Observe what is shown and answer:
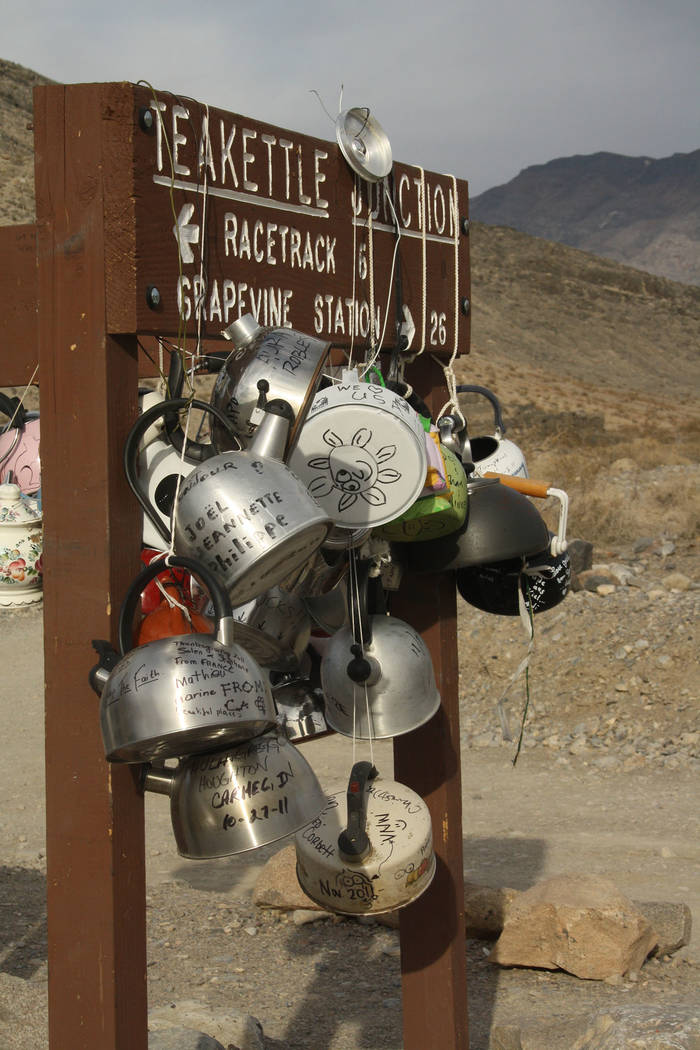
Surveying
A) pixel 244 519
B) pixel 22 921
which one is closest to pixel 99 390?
pixel 244 519

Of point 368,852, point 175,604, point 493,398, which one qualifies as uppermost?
point 493,398

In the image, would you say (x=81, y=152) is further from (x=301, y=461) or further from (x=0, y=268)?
(x=301, y=461)

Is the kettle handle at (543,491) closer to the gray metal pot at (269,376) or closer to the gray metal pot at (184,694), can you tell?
the gray metal pot at (269,376)

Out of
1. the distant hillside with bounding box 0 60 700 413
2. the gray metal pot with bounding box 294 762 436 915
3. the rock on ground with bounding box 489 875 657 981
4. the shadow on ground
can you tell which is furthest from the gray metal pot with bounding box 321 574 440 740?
the distant hillside with bounding box 0 60 700 413

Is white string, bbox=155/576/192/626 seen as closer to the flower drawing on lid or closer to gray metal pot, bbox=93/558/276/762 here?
gray metal pot, bbox=93/558/276/762

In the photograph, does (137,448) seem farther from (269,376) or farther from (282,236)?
(282,236)

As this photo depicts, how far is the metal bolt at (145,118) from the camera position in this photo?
1.61m

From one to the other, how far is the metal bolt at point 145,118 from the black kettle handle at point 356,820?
1.04 meters

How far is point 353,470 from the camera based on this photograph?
5.94 ft

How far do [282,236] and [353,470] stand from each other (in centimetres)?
42

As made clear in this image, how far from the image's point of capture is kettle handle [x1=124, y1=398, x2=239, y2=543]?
156cm

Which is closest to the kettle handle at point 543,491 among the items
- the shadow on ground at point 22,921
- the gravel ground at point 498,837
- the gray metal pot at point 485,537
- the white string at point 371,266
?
the gray metal pot at point 485,537

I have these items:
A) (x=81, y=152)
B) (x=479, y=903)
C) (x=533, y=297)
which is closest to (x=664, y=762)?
(x=479, y=903)

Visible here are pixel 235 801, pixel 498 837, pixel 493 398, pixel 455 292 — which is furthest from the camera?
pixel 498 837
